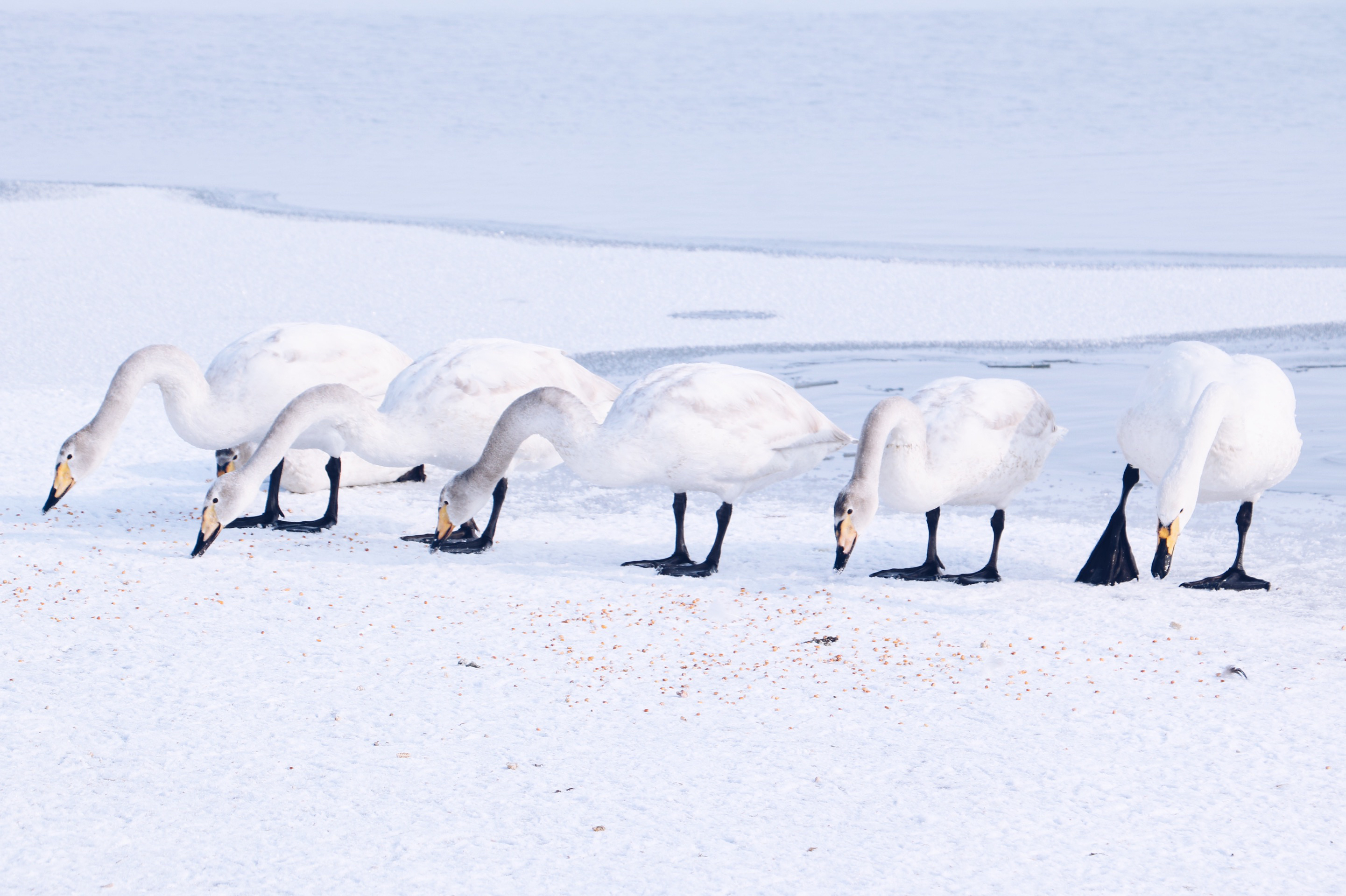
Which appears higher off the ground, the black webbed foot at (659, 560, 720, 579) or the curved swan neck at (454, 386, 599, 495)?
the curved swan neck at (454, 386, 599, 495)

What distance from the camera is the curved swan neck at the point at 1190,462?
548 centimetres

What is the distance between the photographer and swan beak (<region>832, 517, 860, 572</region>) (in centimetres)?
560

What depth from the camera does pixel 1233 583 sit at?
5.86m

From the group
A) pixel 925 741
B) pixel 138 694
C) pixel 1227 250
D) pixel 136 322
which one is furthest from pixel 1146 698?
pixel 1227 250

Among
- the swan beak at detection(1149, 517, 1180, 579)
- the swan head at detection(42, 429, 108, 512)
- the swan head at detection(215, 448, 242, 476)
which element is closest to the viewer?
the swan beak at detection(1149, 517, 1180, 579)

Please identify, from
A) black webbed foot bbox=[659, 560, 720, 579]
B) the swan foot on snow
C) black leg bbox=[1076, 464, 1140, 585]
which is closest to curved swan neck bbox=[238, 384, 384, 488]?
black webbed foot bbox=[659, 560, 720, 579]

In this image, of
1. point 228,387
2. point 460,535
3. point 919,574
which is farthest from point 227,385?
point 919,574

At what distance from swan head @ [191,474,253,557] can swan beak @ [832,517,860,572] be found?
93.0 inches

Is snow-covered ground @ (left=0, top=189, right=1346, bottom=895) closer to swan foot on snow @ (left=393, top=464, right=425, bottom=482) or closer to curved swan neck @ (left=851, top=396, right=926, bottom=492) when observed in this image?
swan foot on snow @ (left=393, top=464, right=425, bottom=482)

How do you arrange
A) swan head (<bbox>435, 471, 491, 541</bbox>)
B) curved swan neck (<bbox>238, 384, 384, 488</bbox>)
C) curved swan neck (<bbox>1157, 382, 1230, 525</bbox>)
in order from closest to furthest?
curved swan neck (<bbox>1157, 382, 1230, 525</bbox>), swan head (<bbox>435, 471, 491, 541</bbox>), curved swan neck (<bbox>238, 384, 384, 488</bbox>)

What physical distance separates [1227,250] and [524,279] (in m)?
8.07

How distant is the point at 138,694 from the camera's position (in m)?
4.44

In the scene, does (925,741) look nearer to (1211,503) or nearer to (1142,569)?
(1142,569)

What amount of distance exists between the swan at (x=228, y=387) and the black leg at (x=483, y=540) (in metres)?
0.99
